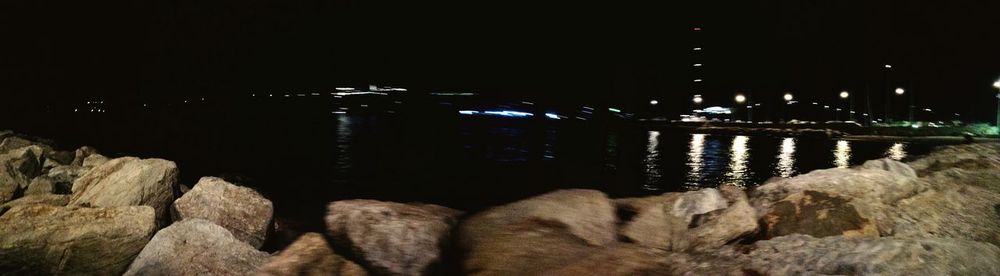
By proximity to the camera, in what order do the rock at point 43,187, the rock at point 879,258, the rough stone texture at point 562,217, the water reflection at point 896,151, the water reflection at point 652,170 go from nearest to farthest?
the rock at point 879,258, the rough stone texture at point 562,217, the rock at point 43,187, the water reflection at point 652,170, the water reflection at point 896,151

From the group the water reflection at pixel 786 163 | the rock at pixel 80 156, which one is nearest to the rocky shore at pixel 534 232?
the rock at pixel 80 156

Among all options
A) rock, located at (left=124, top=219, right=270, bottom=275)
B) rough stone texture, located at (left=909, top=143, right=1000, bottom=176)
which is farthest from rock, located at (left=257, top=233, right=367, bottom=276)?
rough stone texture, located at (left=909, top=143, right=1000, bottom=176)

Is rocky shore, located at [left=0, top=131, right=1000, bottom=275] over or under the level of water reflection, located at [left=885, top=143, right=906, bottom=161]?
over

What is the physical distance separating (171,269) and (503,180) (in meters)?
19.0

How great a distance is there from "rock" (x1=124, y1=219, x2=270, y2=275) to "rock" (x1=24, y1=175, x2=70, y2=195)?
21.0ft

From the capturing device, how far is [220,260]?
6.53 m

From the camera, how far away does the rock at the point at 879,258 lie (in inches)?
208

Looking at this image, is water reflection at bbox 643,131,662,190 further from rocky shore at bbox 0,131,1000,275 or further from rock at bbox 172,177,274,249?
rock at bbox 172,177,274,249

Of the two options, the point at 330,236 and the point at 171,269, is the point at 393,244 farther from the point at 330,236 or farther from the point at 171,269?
the point at 171,269

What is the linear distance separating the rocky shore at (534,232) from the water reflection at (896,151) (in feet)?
117

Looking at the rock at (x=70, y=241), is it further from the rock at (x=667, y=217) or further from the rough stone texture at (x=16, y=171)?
the rock at (x=667, y=217)

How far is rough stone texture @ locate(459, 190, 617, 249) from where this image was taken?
8117 mm

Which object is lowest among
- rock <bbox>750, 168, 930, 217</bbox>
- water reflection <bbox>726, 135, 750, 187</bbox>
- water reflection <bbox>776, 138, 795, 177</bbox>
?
water reflection <bbox>776, 138, 795, 177</bbox>

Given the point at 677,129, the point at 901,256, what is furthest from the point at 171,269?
the point at 677,129
